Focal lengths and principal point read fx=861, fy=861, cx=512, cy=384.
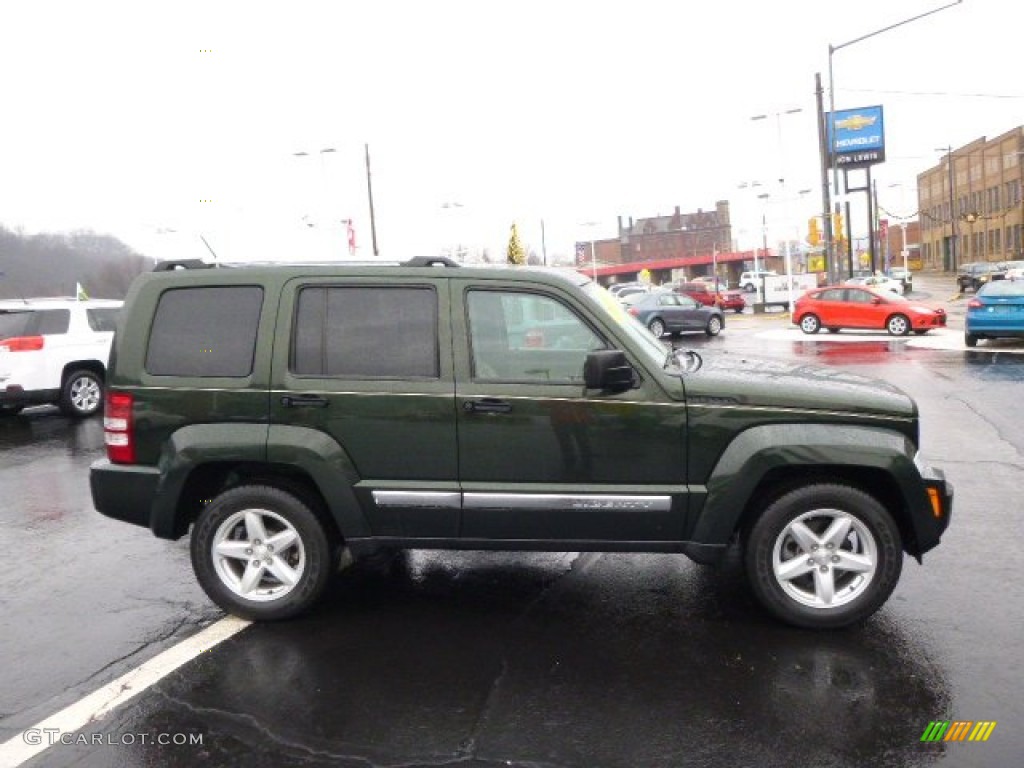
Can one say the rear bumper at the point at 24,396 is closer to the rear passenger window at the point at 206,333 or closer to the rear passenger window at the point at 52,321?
the rear passenger window at the point at 52,321

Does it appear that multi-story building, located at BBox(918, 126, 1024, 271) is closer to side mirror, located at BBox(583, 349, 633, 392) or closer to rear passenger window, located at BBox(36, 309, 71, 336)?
rear passenger window, located at BBox(36, 309, 71, 336)

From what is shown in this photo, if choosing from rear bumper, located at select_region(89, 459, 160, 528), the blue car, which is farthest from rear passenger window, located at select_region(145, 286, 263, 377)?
the blue car

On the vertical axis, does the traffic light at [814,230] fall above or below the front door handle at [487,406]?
above

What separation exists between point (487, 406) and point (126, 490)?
2.05 meters

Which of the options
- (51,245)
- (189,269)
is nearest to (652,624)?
(189,269)

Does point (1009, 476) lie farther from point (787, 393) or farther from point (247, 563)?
point (247, 563)

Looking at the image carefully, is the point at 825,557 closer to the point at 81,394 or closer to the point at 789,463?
the point at 789,463

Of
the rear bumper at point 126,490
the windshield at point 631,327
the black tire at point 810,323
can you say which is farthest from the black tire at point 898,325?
the rear bumper at point 126,490

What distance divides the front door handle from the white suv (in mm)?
9885

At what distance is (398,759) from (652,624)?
165 centimetres

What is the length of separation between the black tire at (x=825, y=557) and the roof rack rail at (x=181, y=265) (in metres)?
3.29

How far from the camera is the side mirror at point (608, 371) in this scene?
4.14 meters

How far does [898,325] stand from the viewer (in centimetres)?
2281

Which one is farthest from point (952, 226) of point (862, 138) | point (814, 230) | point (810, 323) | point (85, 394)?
point (85, 394)
